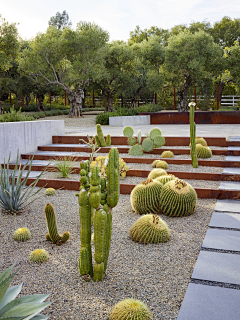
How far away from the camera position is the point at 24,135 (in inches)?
323

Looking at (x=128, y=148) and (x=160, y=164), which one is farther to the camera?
(x=128, y=148)

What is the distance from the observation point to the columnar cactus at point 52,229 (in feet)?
11.2

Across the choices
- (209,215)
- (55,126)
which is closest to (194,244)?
(209,215)

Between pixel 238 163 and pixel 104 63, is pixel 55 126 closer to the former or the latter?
pixel 238 163

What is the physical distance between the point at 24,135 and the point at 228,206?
548 centimetres

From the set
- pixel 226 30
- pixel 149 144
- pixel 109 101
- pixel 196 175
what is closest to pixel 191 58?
pixel 109 101

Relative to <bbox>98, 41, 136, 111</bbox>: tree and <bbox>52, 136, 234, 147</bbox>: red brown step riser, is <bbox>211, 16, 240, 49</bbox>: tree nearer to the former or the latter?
<bbox>98, 41, 136, 111</bbox>: tree

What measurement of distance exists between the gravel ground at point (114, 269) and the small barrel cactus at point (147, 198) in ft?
0.62

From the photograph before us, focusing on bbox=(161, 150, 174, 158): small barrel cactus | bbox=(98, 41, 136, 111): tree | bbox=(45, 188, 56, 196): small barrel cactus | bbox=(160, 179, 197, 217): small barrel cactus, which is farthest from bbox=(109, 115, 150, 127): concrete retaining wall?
bbox=(160, 179, 197, 217): small barrel cactus

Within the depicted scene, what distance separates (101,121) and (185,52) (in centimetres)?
693

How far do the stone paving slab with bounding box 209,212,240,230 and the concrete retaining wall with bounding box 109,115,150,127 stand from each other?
11.3 meters

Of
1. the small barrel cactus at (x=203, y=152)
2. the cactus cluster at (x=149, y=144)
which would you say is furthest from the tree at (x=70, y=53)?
the small barrel cactus at (x=203, y=152)

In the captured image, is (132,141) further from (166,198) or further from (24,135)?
(166,198)

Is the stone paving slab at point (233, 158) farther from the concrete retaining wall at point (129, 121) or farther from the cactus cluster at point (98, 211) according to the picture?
the concrete retaining wall at point (129, 121)
